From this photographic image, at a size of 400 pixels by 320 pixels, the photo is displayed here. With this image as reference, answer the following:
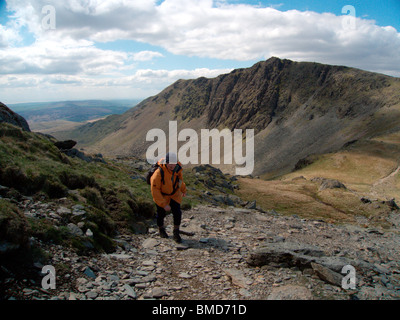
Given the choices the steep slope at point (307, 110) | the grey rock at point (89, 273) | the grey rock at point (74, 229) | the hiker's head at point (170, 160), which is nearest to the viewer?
the grey rock at point (89, 273)

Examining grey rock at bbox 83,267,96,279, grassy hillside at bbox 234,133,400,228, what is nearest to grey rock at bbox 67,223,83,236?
grey rock at bbox 83,267,96,279

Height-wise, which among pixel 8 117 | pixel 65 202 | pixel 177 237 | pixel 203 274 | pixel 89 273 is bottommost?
pixel 203 274

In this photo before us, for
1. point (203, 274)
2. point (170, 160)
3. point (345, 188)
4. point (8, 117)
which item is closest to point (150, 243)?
point (203, 274)

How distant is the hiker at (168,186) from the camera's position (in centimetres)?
997

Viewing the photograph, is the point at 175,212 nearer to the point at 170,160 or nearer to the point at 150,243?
the point at 150,243

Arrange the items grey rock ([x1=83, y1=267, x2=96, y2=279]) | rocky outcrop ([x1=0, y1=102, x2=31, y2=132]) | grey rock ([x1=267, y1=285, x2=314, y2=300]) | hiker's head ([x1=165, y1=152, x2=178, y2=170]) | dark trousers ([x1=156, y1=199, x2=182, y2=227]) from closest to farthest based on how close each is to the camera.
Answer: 1. grey rock ([x1=267, y1=285, x2=314, y2=300])
2. grey rock ([x1=83, y1=267, x2=96, y2=279])
3. hiker's head ([x1=165, y1=152, x2=178, y2=170])
4. dark trousers ([x1=156, y1=199, x2=182, y2=227])
5. rocky outcrop ([x1=0, y1=102, x2=31, y2=132])

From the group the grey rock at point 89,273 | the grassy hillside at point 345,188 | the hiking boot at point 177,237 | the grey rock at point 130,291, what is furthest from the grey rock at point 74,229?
the grassy hillside at point 345,188

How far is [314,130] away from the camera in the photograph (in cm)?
12581

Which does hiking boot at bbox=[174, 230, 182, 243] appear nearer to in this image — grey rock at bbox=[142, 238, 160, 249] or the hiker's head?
grey rock at bbox=[142, 238, 160, 249]

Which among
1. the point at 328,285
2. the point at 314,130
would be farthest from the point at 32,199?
the point at 314,130

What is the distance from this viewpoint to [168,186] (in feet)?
33.3

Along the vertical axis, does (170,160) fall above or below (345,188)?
above

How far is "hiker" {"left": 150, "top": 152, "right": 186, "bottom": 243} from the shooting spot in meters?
9.97

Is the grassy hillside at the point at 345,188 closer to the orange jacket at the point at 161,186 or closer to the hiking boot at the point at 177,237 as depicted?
the hiking boot at the point at 177,237
